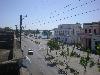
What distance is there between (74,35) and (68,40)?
13.7 feet

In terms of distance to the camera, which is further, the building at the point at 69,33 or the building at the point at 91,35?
the building at the point at 69,33

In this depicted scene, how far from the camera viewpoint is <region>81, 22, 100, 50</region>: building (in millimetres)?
56706

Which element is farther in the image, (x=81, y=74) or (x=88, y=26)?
(x=88, y=26)

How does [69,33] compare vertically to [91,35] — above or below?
above

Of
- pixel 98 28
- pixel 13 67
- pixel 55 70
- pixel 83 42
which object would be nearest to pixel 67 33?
pixel 83 42

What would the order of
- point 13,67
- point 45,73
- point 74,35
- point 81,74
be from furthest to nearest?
1. point 74,35
2. point 45,73
3. point 81,74
4. point 13,67

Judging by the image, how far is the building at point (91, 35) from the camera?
56706 mm

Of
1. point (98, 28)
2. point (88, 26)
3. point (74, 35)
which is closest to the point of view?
point (98, 28)

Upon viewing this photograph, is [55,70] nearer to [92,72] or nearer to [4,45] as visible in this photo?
[92,72]

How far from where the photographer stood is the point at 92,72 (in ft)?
102

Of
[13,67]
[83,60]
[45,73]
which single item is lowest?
[45,73]

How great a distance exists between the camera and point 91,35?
58.6 meters

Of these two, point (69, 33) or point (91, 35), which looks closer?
point (91, 35)

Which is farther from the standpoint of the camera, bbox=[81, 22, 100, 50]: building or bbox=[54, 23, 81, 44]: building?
bbox=[54, 23, 81, 44]: building
